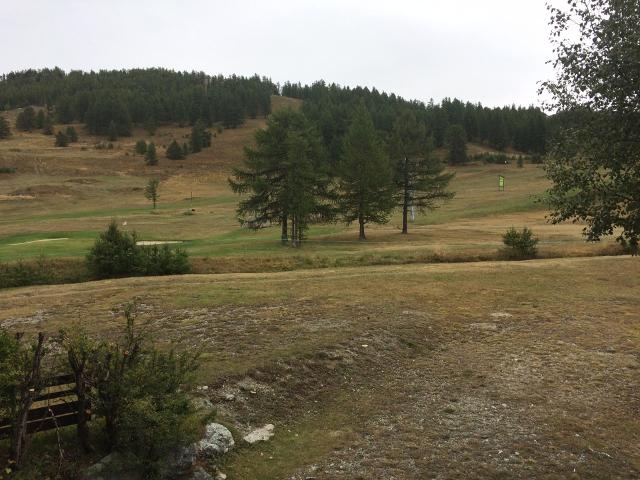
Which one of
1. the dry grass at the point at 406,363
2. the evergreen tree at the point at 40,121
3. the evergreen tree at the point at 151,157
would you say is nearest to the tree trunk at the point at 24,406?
the dry grass at the point at 406,363

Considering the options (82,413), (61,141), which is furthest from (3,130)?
(82,413)

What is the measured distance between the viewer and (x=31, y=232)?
50.4 meters

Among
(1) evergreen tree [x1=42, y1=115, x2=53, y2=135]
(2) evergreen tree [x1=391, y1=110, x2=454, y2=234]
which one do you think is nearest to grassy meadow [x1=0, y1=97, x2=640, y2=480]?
(2) evergreen tree [x1=391, y1=110, x2=454, y2=234]

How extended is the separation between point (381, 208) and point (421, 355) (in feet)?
103

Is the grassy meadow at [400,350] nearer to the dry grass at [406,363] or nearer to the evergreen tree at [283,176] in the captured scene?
A: the dry grass at [406,363]

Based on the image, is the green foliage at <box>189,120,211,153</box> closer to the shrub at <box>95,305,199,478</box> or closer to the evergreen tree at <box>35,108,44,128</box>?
the evergreen tree at <box>35,108,44,128</box>

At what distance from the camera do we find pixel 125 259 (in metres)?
27.7

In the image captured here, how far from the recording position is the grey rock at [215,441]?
861cm

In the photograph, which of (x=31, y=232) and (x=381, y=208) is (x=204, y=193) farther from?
(x=381, y=208)

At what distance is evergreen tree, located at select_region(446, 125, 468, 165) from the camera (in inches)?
4781

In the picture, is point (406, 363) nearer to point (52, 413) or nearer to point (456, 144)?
point (52, 413)

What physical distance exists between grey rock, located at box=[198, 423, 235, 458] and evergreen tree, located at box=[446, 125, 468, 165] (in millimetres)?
119420

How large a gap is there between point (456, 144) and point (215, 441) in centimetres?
12242

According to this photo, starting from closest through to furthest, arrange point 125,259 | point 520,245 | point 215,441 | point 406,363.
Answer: point 215,441 < point 406,363 < point 125,259 < point 520,245
